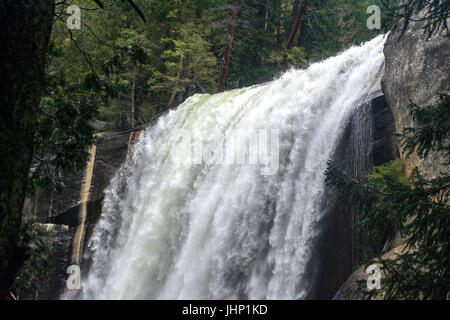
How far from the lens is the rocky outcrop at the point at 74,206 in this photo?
14055 mm

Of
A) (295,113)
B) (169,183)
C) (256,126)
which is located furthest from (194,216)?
(295,113)

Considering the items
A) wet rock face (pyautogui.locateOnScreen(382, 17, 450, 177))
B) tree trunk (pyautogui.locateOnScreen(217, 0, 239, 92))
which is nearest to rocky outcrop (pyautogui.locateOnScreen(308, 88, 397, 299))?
wet rock face (pyautogui.locateOnScreen(382, 17, 450, 177))

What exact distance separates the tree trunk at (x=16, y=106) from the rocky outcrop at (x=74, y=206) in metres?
11.5

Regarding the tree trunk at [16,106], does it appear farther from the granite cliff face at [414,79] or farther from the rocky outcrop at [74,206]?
the rocky outcrop at [74,206]

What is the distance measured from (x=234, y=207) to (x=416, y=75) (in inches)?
182

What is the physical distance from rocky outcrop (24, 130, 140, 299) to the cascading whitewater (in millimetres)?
→ 635

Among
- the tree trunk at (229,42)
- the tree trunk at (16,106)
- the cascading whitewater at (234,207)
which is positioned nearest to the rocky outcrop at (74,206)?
the cascading whitewater at (234,207)

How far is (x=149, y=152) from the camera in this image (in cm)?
1520

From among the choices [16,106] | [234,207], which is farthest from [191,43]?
[16,106]

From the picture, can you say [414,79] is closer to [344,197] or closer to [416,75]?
[416,75]

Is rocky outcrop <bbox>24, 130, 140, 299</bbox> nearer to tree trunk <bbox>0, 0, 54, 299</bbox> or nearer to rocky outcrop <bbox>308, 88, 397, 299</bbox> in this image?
rocky outcrop <bbox>308, 88, 397, 299</bbox>
